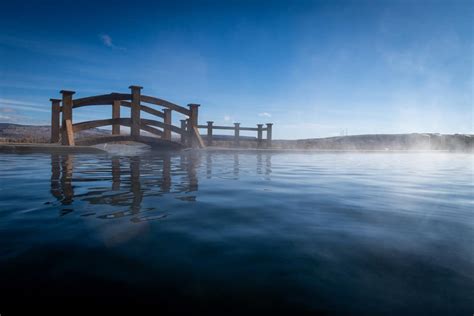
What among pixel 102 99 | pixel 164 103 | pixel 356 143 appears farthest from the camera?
pixel 356 143

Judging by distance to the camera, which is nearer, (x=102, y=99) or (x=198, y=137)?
(x=102, y=99)

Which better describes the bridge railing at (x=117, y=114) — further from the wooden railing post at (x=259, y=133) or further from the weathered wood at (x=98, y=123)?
the wooden railing post at (x=259, y=133)

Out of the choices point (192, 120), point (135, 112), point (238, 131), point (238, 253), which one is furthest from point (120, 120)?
point (238, 253)

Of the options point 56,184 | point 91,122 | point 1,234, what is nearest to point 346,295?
point 1,234

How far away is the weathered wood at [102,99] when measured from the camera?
10223 millimetres

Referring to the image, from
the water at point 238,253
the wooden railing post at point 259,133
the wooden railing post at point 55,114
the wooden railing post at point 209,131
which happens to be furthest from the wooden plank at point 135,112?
the water at point 238,253

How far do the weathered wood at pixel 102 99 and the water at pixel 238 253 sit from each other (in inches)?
345

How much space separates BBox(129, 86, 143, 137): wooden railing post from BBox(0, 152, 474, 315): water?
8.54m

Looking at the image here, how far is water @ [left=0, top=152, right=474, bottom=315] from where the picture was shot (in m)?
1.05

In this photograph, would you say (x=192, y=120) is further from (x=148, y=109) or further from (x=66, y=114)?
(x=66, y=114)

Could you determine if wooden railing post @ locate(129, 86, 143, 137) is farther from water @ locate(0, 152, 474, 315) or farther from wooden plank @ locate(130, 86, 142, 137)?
water @ locate(0, 152, 474, 315)

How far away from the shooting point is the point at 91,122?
10.2 metres

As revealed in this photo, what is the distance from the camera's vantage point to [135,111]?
11.0 m

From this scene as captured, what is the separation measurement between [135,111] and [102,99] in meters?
1.30
